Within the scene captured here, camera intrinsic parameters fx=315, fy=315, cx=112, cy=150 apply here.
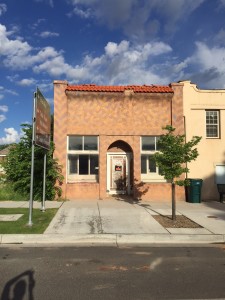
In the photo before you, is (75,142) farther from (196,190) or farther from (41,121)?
(196,190)

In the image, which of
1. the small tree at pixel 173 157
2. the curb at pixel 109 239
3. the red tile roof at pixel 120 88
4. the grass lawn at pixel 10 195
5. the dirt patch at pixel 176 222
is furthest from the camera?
the red tile roof at pixel 120 88

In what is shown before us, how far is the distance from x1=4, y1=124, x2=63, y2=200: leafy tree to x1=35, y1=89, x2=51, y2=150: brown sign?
3.47 metres

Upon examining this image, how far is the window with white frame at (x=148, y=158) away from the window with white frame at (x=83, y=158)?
2.51m

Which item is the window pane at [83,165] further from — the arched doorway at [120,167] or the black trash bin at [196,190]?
the black trash bin at [196,190]

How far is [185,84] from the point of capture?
17.3 meters

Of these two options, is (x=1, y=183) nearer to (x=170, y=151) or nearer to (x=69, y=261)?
(x=170, y=151)

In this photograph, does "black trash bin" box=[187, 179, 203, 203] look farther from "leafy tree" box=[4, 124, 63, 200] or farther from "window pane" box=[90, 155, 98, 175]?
"leafy tree" box=[4, 124, 63, 200]

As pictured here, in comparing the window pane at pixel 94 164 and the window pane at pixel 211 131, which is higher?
the window pane at pixel 211 131

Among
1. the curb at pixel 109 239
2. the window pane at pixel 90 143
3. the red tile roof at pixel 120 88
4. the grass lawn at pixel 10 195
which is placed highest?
the red tile roof at pixel 120 88

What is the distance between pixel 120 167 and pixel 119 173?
1.10 feet

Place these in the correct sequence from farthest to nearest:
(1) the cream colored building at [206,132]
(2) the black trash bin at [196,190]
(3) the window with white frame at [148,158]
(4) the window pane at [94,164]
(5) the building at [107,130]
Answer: (1) the cream colored building at [206,132] → (3) the window with white frame at [148,158] → (4) the window pane at [94,164] → (5) the building at [107,130] → (2) the black trash bin at [196,190]

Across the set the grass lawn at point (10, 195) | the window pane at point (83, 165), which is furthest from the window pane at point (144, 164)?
the grass lawn at point (10, 195)

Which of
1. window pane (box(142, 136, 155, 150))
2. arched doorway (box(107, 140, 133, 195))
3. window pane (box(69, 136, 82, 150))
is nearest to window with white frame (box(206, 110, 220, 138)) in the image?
window pane (box(142, 136, 155, 150))

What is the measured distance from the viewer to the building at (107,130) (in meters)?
16.4
